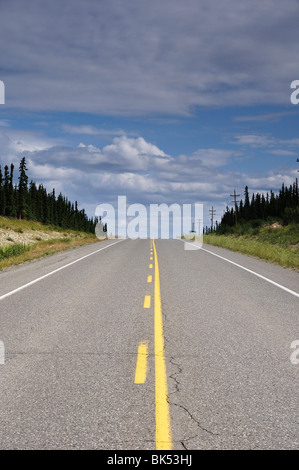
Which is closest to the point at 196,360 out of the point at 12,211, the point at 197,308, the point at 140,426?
the point at 140,426

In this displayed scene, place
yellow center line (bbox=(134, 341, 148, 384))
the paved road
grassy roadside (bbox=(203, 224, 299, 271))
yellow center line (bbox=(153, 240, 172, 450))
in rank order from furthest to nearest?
grassy roadside (bbox=(203, 224, 299, 271))
yellow center line (bbox=(134, 341, 148, 384))
the paved road
yellow center line (bbox=(153, 240, 172, 450))

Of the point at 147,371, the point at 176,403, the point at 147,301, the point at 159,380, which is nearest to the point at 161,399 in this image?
the point at 176,403

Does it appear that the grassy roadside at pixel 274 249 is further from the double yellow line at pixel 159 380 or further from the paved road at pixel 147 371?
the double yellow line at pixel 159 380

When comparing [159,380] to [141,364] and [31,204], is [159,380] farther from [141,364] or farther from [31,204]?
[31,204]

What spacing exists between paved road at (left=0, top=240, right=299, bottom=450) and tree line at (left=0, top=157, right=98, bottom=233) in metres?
79.2

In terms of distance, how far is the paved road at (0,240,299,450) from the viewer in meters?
3.60

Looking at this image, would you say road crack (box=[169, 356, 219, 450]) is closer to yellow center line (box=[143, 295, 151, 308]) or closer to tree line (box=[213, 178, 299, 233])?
yellow center line (box=[143, 295, 151, 308])

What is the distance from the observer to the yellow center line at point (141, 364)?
15.9ft

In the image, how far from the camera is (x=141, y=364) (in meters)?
5.38

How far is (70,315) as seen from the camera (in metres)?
8.23

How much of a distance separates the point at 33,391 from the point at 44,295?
20.2 ft


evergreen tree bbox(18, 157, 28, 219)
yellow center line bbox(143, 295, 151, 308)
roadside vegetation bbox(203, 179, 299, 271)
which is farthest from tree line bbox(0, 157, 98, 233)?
yellow center line bbox(143, 295, 151, 308)

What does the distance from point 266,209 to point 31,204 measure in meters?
54.2

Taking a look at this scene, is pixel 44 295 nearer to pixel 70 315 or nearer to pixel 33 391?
pixel 70 315
